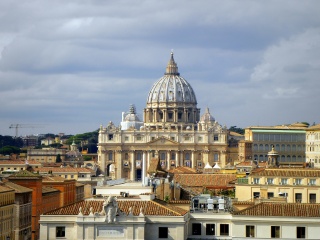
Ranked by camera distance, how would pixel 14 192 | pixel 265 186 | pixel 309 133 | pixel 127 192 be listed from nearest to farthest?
pixel 127 192
pixel 265 186
pixel 14 192
pixel 309 133

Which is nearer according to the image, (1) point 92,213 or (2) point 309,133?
(1) point 92,213

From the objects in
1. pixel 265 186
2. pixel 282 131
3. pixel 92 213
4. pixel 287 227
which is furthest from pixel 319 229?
pixel 282 131

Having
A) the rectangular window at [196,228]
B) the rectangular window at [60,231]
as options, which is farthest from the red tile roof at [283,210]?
the rectangular window at [60,231]

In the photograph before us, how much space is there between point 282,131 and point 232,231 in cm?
11680

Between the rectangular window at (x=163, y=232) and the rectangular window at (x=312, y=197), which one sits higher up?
the rectangular window at (x=312, y=197)

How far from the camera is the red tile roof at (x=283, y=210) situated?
1703 inches

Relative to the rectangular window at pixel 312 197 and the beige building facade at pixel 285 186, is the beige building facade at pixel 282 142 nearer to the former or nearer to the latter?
the beige building facade at pixel 285 186

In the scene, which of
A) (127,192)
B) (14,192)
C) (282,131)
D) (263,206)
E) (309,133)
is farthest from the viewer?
(282,131)

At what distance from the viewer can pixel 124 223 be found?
4109 cm

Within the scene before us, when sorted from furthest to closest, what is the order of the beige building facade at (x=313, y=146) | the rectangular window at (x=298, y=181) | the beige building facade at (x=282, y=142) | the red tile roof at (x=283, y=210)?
the beige building facade at (x=282, y=142) < the beige building facade at (x=313, y=146) < the rectangular window at (x=298, y=181) < the red tile roof at (x=283, y=210)

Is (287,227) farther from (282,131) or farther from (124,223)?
(282,131)

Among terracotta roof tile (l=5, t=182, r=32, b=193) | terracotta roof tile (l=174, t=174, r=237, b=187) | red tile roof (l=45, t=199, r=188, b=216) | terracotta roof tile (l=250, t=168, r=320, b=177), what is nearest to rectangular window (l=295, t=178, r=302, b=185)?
terracotta roof tile (l=250, t=168, r=320, b=177)

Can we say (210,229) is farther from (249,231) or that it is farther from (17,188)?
(17,188)

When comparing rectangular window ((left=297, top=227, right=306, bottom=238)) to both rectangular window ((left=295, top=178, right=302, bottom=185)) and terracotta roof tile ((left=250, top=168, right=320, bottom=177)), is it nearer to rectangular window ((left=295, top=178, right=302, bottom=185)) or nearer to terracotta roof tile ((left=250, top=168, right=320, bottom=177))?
rectangular window ((left=295, top=178, right=302, bottom=185))
